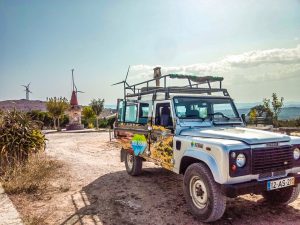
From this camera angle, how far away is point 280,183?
14.5ft

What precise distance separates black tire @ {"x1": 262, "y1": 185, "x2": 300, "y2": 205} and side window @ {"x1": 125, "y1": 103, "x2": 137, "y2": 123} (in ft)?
12.3

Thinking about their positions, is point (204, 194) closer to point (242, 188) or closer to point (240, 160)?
point (242, 188)

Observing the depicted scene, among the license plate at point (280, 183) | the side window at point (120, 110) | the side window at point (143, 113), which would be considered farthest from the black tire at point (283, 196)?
the side window at point (120, 110)

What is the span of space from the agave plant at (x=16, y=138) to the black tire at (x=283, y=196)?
21.6ft

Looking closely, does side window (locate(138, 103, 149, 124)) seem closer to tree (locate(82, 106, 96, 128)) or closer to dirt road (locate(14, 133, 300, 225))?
dirt road (locate(14, 133, 300, 225))

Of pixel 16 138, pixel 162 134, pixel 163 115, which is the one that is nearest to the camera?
pixel 162 134

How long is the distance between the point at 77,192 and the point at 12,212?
5.48ft

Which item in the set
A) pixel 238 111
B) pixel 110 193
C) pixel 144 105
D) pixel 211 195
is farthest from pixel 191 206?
pixel 144 105

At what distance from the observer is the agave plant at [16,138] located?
7.68 m

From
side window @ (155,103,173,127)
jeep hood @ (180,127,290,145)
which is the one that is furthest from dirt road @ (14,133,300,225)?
side window @ (155,103,173,127)

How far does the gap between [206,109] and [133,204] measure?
2.58 metres

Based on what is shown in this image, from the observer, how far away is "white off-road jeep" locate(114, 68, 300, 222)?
4.15m

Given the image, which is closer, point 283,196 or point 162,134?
point 283,196

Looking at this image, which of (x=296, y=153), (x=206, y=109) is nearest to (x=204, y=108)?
(x=206, y=109)
